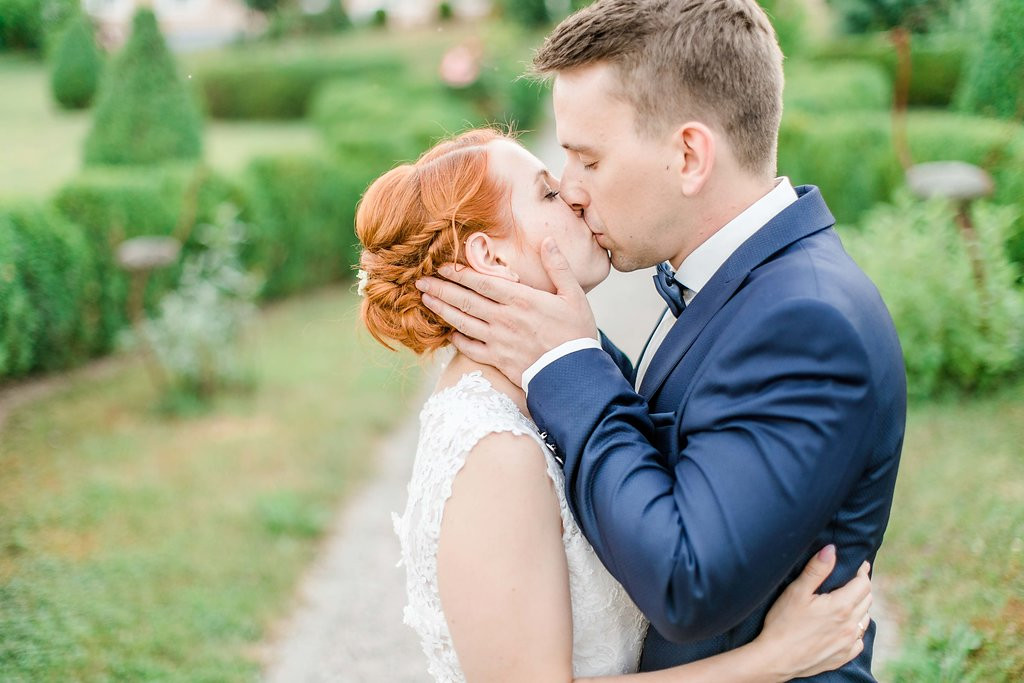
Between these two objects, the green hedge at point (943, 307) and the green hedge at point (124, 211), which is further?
the green hedge at point (124, 211)

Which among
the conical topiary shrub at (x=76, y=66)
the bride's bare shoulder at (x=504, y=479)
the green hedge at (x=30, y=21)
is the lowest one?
the bride's bare shoulder at (x=504, y=479)

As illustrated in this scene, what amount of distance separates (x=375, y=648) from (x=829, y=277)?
348cm

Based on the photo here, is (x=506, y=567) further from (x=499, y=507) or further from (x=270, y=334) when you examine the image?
(x=270, y=334)

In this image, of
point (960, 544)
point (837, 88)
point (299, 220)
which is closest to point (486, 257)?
point (960, 544)

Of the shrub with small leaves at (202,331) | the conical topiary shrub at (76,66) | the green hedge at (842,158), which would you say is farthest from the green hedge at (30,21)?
the green hedge at (842,158)

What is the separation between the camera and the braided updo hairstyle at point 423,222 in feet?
6.79

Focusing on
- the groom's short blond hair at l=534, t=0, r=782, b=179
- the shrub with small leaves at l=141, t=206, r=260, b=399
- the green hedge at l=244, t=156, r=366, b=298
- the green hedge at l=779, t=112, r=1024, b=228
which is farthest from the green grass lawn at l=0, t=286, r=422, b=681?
the green hedge at l=779, t=112, r=1024, b=228

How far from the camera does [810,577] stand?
1728 mm

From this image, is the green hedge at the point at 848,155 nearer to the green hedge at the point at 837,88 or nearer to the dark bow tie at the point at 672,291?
the green hedge at the point at 837,88

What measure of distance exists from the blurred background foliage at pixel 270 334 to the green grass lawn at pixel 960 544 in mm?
15

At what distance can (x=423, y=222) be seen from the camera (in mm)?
2090

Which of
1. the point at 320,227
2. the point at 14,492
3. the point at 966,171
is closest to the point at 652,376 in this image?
the point at 966,171

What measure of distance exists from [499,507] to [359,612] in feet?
10.7

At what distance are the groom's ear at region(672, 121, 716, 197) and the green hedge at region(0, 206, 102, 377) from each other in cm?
480
